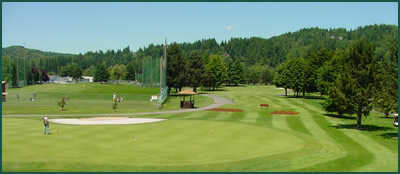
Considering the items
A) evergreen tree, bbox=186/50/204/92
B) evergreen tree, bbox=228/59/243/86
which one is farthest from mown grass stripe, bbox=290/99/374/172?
evergreen tree, bbox=228/59/243/86

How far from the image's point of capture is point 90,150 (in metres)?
26.6

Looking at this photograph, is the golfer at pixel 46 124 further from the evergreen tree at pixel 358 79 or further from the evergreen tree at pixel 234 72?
the evergreen tree at pixel 234 72

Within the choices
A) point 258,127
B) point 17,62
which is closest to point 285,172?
point 258,127

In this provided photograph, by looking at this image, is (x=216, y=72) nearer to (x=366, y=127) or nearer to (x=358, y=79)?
(x=366, y=127)

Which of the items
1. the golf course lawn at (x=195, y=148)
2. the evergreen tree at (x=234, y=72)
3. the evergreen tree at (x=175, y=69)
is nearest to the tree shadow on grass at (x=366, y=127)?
the golf course lawn at (x=195, y=148)

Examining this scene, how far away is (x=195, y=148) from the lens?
92.1ft

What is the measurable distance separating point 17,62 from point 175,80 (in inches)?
2771

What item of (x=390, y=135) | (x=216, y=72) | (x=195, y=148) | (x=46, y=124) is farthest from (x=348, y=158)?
(x=216, y=72)

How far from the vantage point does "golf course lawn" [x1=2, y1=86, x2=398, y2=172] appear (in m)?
23.0

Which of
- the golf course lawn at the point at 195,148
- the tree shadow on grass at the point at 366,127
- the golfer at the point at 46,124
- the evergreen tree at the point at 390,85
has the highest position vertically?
the evergreen tree at the point at 390,85

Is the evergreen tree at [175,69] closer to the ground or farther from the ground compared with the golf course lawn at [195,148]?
farther from the ground

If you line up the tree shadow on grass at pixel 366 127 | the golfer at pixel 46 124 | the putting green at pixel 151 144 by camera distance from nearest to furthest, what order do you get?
the putting green at pixel 151 144 < the golfer at pixel 46 124 < the tree shadow on grass at pixel 366 127

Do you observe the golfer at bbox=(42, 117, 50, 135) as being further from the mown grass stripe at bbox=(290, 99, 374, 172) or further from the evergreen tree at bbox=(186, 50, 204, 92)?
the evergreen tree at bbox=(186, 50, 204, 92)

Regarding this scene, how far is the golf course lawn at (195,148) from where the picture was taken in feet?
75.3
